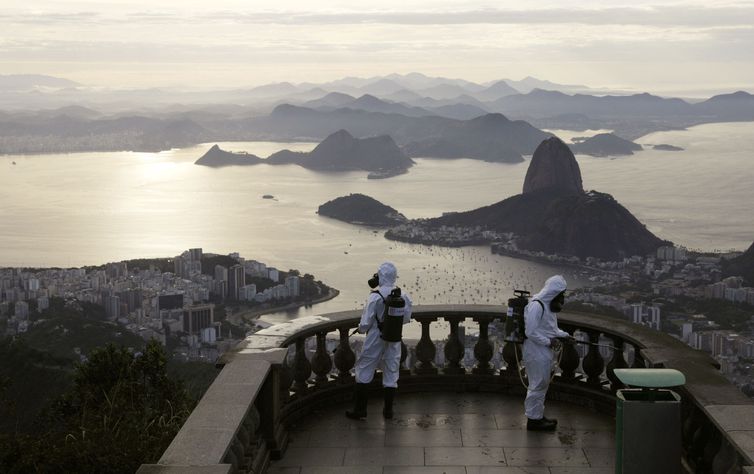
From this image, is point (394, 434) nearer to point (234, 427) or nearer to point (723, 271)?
point (234, 427)

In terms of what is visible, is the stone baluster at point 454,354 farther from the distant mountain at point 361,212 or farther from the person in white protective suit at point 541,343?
the distant mountain at point 361,212

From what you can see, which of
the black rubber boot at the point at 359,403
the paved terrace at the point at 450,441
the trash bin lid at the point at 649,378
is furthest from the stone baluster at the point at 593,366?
the trash bin lid at the point at 649,378

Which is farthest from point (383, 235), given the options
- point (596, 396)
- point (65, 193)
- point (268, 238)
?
point (596, 396)

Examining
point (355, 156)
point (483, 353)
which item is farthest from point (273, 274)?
point (355, 156)

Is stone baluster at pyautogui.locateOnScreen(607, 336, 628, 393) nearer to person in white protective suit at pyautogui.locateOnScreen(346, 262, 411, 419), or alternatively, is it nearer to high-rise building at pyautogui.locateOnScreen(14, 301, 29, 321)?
person in white protective suit at pyautogui.locateOnScreen(346, 262, 411, 419)

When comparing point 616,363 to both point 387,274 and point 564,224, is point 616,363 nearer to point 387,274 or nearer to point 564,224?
point 387,274
